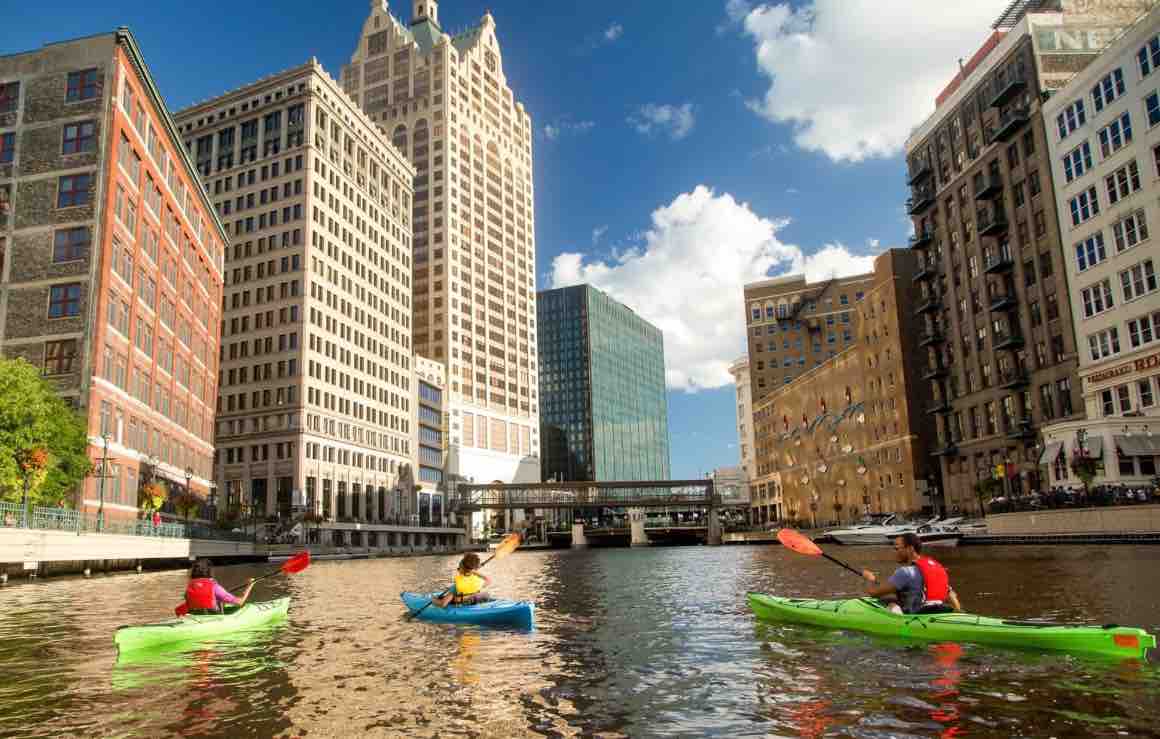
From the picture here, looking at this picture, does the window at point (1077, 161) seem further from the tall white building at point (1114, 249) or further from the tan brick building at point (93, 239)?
the tan brick building at point (93, 239)

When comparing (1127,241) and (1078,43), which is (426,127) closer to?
(1078,43)

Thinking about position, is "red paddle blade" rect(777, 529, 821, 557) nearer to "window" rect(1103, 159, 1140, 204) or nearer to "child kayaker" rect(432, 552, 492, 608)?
"child kayaker" rect(432, 552, 492, 608)

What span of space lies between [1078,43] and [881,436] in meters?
45.5

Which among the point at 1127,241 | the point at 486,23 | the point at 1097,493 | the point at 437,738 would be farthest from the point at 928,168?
the point at 486,23

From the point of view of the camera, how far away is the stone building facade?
67875 mm

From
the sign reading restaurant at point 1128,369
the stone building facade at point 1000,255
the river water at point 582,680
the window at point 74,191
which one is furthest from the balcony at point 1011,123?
the window at point 74,191

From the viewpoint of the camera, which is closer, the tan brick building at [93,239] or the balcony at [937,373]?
the tan brick building at [93,239]

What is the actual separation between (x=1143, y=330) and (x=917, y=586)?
49127mm

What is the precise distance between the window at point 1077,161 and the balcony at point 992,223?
10.0 metres

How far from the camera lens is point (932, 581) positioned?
54.3 ft

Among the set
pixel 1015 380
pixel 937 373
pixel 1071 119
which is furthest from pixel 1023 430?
pixel 1071 119

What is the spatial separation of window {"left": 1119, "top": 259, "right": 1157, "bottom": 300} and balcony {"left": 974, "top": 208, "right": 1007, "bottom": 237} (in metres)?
17.2

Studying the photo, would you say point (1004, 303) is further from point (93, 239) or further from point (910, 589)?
point (93, 239)

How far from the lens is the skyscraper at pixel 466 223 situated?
15450 cm
